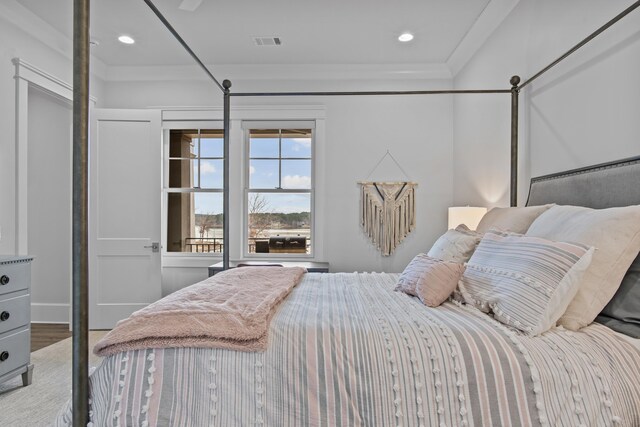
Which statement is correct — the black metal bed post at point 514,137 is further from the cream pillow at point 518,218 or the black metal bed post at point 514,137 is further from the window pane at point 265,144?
the window pane at point 265,144

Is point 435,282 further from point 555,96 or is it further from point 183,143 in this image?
point 183,143

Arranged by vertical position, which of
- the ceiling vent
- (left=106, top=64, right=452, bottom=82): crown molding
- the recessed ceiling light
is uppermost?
the ceiling vent

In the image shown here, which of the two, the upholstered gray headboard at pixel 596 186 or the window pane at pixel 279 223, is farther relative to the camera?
the window pane at pixel 279 223

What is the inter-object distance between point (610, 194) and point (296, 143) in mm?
3035

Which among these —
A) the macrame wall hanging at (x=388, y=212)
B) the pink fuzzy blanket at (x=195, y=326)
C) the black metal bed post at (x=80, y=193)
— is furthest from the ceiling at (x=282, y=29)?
the pink fuzzy blanket at (x=195, y=326)

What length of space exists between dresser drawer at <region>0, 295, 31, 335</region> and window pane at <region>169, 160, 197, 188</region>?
1.98 meters

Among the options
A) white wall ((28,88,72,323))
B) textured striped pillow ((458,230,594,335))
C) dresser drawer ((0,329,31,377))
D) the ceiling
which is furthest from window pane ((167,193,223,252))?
textured striped pillow ((458,230,594,335))

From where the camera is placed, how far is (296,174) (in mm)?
4148

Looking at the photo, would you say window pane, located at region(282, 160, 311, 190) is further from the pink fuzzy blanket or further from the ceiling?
the pink fuzzy blanket

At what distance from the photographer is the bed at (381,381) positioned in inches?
42.6

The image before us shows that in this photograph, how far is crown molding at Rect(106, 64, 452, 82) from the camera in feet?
13.0

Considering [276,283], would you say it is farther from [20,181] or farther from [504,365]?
[20,181]

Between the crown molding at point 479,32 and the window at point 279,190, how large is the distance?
1.65 meters

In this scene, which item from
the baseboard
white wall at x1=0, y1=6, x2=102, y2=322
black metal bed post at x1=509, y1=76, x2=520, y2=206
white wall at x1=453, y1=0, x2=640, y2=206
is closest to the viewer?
white wall at x1=453, y1=0, x2=640, y2=206
